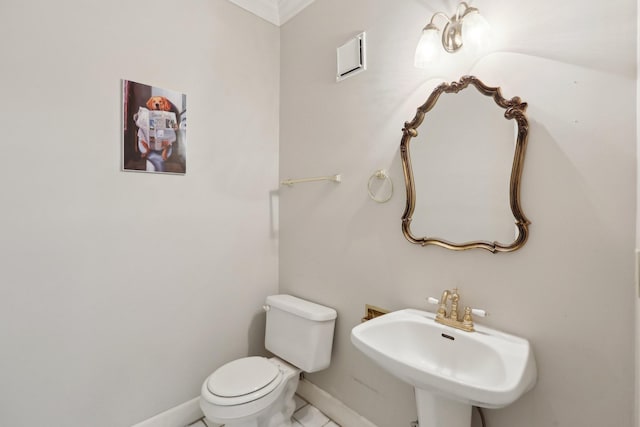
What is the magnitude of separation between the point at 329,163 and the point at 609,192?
48.7 inches

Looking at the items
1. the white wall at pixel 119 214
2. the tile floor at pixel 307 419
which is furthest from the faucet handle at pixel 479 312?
the white wall at pixel 119 214

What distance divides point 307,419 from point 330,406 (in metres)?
0.15

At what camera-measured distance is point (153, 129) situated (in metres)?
1.63

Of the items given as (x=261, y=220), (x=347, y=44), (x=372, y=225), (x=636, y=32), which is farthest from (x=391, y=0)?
(x=261, y=220)

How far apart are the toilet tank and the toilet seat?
0.13 meters

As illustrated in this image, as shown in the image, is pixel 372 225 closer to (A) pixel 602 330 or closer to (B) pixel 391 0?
(A) pixel 602 330

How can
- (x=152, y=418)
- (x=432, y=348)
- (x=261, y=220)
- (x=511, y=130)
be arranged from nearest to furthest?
(x=511, y=130), (x=432, y=348), (x=152, y=418), (x=261, y=220)

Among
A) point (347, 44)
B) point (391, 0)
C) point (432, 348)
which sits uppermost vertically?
point (391, 0)

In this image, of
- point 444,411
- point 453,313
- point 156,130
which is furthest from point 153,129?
point 444,411

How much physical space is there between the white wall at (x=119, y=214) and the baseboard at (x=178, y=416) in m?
0.05

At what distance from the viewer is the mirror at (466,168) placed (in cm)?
113

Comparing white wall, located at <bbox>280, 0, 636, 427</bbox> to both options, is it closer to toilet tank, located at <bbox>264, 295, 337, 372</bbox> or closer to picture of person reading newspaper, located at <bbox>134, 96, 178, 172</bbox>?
toilet tank, located at <bbox>264, 295, 337, 372</bbox>

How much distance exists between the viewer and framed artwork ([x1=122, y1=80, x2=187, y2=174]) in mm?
1548

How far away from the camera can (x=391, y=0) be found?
1.50 m
